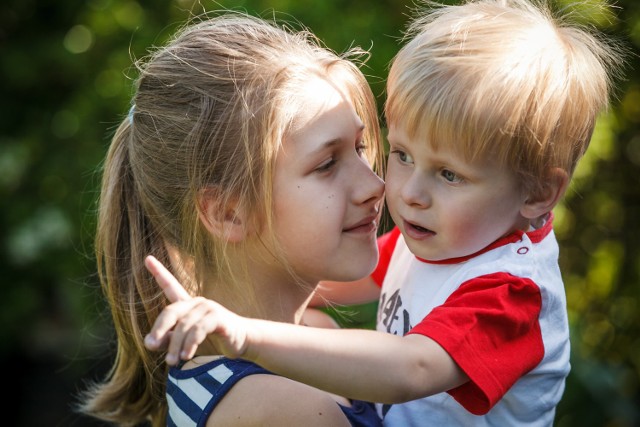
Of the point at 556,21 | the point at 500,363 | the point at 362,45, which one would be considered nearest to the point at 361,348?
the point at 500,363

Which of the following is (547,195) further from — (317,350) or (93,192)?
(93,192)

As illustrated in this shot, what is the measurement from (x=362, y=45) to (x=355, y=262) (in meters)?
1.21

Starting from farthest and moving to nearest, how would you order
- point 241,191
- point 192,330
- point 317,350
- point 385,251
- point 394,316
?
point 385,251 < point 394,316 < point 241,191 < point 317,350 < point 192,330

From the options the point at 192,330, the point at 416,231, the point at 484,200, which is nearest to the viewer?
the point at 192,330

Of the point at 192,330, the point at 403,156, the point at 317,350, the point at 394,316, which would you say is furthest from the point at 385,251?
the point at 192,330

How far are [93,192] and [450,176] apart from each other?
7.85ft

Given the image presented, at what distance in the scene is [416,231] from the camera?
204cm

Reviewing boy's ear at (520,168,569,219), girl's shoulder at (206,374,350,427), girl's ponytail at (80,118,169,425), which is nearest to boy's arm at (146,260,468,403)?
A: girl's shoulder at (206,374,350,427)

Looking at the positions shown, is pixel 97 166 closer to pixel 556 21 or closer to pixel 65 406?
pixel 65 406

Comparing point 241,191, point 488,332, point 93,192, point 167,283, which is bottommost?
point 93,192

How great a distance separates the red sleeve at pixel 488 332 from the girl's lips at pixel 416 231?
0.56 ft

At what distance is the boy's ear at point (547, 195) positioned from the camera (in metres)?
1.99

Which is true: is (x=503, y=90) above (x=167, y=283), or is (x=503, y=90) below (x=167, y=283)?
above

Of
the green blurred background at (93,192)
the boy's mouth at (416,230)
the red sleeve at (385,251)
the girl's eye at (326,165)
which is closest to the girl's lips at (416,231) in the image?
the boy's mouth at (416,230)
